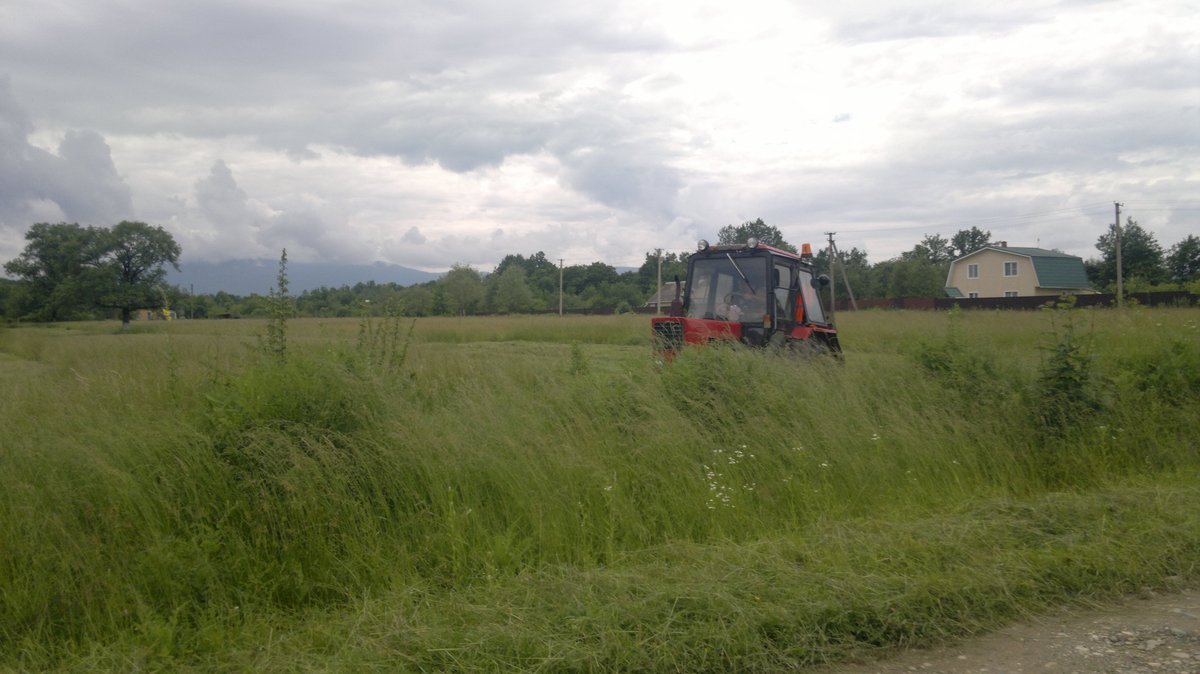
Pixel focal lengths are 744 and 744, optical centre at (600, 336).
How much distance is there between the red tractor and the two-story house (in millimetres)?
48376

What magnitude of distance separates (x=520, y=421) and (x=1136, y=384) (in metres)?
6.96

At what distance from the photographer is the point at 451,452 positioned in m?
5.46

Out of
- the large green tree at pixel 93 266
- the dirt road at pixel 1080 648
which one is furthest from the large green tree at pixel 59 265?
the dirt road at pixel 1080 648

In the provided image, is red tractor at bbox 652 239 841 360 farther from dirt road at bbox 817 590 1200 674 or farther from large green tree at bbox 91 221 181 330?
large green tree at bbox 91 221 181 330

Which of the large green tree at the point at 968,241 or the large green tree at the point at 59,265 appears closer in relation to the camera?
the large green tree at the point at 59,265

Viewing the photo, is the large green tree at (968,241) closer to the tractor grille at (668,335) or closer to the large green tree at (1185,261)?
the large green tree at (1185,261)

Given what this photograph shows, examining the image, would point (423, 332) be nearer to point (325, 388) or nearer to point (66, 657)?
point (325, 388)

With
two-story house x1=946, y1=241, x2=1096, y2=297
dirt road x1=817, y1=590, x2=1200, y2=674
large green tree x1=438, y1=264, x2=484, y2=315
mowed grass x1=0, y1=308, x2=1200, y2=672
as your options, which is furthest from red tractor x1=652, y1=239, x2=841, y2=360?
two-story house x1=946, y1=241, x2=1096, y2=297

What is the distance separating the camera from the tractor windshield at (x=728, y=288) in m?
10.8

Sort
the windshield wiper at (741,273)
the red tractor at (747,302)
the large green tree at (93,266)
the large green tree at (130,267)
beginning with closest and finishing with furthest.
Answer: the red tractor at (747,302) < the windshield wiper at (741,273) < the large green tree at (93,266) < the large green tree at (130,267)

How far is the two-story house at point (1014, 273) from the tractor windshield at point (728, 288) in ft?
161

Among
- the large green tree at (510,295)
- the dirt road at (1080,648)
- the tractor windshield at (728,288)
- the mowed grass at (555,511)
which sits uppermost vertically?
the large green tree at (510,295)

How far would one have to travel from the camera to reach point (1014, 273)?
55906mm

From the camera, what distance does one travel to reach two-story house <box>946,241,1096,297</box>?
5347 centimetres
